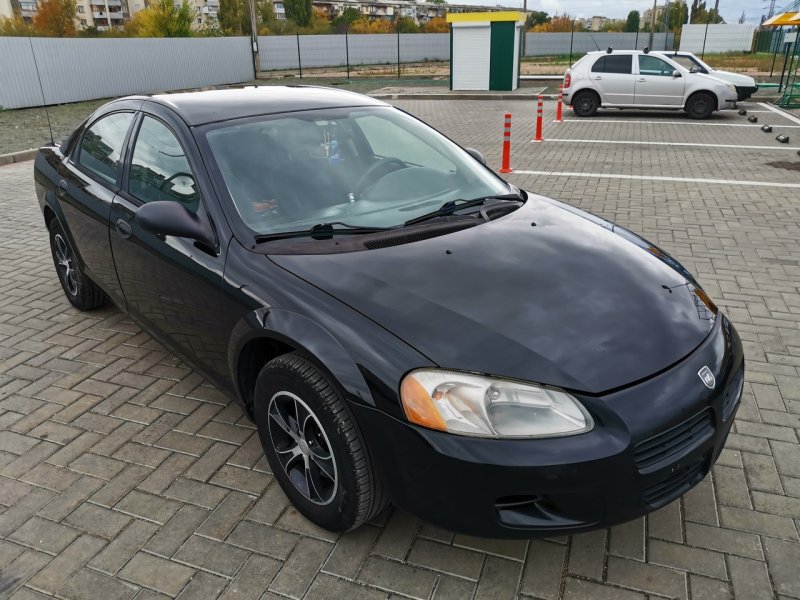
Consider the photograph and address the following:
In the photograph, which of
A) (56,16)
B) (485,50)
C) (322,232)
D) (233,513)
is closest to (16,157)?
(322,232)

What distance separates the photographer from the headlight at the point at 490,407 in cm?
212

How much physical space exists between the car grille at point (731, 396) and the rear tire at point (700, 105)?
15276mm

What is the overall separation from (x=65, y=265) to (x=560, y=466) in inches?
173

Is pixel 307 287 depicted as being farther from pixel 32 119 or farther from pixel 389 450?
pixel 32 119

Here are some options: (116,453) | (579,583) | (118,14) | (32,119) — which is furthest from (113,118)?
(118,14)

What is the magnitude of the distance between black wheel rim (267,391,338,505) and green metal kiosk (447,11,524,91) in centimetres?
2192

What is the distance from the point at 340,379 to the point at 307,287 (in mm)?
439

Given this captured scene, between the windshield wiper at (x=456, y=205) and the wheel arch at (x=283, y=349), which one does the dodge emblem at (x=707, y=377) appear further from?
the windshield wiper at (x=456, y=205)

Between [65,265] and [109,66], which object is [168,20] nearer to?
[109,66]

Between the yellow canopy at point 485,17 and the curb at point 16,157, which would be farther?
the yellow canopy at point 485,17

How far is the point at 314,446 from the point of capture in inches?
102

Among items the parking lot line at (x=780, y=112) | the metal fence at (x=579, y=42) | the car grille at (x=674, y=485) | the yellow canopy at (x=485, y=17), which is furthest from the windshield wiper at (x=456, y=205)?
the metal fence at (x=579, y=42)

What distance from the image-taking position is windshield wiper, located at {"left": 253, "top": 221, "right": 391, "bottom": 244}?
2.87 m

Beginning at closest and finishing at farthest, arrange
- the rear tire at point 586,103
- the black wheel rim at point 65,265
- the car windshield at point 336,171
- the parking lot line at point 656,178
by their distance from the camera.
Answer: the car windshield at point 336,171, the black wheel rim at point 65,265, the parking lot line at point 656,178, the rear tire at point 586,103
